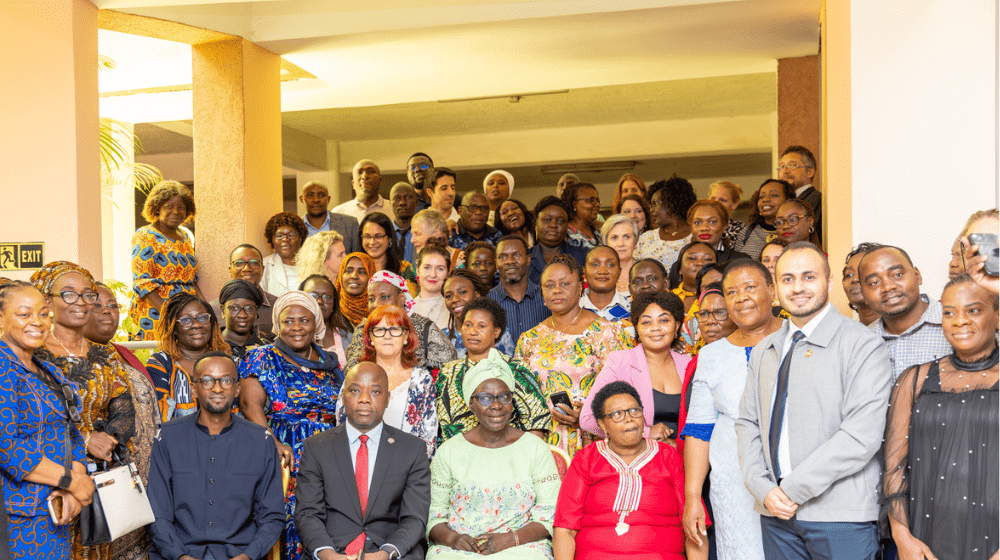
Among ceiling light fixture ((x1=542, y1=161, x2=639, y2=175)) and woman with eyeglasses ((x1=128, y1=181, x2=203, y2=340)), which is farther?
ceiling light fixture ((x1=542, y1=161, x2=639, y2=175))

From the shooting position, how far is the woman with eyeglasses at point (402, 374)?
4.62m

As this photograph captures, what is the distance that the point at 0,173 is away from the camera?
6.16 metres

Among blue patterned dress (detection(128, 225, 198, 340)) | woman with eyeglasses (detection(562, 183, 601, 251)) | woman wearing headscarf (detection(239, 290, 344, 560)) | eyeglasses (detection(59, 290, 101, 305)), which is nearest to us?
eyeglasses (detection(59, 290, 101, 305))

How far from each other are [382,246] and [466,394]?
8.58 feet

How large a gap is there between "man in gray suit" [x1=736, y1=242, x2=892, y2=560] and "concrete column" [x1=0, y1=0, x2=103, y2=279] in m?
4.83

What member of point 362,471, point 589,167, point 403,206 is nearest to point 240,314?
point 362,471

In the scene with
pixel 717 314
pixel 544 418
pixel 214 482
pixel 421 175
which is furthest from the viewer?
pixel 421 175

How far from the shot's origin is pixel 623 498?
4.00 metres

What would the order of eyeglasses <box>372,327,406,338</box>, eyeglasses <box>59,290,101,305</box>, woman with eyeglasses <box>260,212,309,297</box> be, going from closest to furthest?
eyeglasses <box>59,290,101,305</box> < eyeglasses <box>372,327,406,338</box> < woman with eyeglasses <box>260,212,309,297</box>

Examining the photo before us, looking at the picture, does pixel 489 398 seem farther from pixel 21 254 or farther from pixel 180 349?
pixel 21 254

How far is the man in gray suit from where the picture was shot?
10.5 feet

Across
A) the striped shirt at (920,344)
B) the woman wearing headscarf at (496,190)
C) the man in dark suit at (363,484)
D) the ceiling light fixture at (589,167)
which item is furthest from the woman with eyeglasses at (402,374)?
the ceiling light fixture at (589,167)

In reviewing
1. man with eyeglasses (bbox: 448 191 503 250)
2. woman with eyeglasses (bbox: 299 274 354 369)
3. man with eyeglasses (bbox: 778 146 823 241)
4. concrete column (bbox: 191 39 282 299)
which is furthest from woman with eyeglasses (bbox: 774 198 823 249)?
concrete column (bbox: 191 39 282 299)

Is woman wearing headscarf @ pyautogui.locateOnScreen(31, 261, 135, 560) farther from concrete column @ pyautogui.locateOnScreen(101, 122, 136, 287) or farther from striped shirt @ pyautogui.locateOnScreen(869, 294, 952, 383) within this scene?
concrete column @ pyautogui.locateOnScreen(101, 122, 136, 287)
